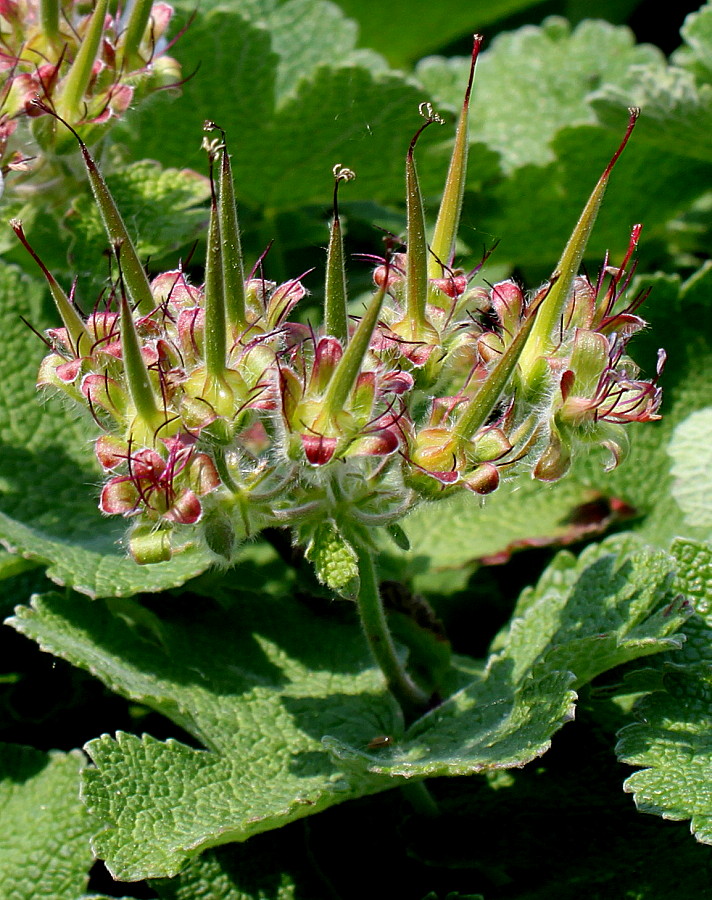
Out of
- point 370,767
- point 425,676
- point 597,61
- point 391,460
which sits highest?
point 597,61

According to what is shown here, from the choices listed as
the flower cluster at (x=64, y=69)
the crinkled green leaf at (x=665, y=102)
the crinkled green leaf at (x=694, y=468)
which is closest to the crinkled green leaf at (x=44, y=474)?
the flower cluster at (x=64, y=69)

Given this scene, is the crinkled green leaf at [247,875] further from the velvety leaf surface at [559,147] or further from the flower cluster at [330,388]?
the velvety leaf surface at [559,147]

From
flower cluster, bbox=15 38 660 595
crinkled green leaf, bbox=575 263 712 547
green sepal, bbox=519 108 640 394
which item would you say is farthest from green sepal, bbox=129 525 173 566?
crinkled green leaf, bbox=575 263 712 547

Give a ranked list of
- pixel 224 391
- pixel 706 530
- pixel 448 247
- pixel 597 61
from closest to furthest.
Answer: pixel 224 391 → pixel 448 247 → pixel 706 530 → pixel 597 61

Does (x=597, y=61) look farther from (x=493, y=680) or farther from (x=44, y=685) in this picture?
(x=44, y=685)

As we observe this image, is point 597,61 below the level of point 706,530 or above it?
above

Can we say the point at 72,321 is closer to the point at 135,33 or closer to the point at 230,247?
the point at 230,247

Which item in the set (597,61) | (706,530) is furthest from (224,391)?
(597,61)
